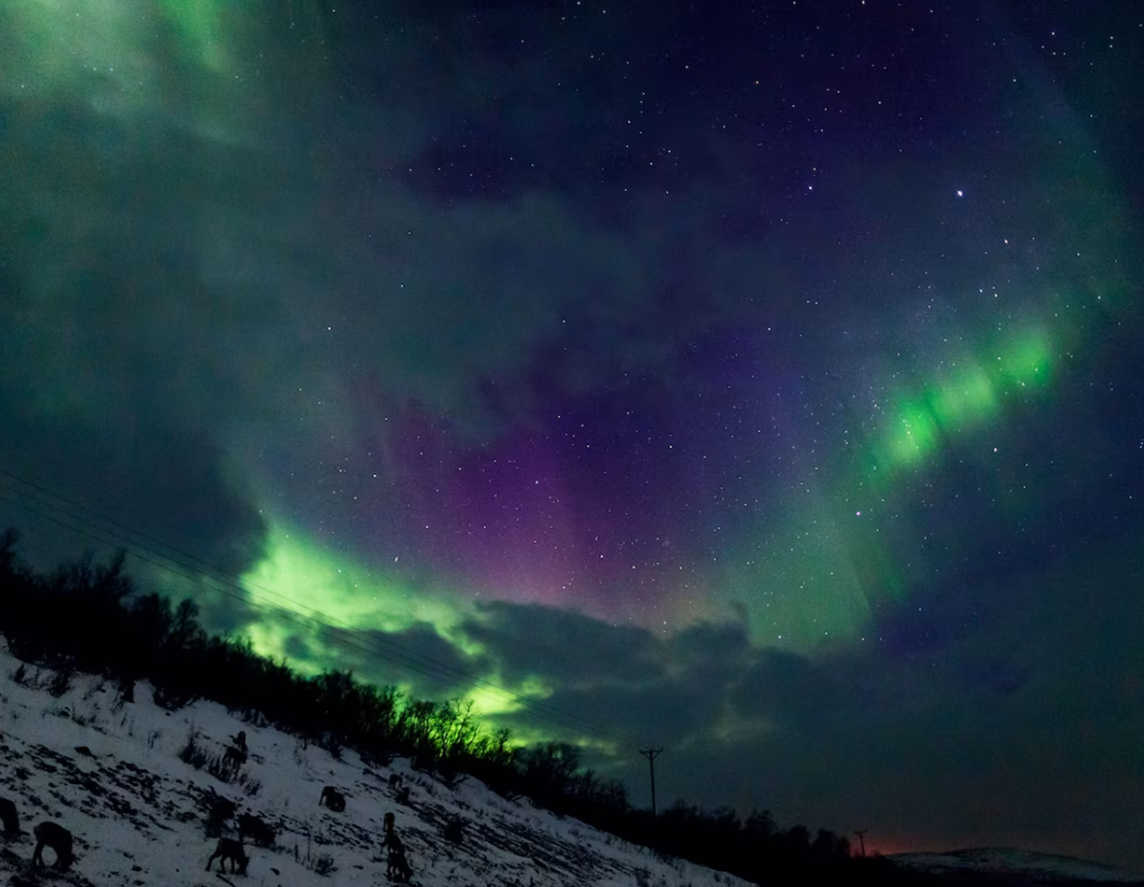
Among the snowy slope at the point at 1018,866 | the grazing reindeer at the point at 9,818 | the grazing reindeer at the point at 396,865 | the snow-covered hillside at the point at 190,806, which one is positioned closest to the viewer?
the grazing reindeer at the point at 9,818

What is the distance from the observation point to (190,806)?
13055 millimetres

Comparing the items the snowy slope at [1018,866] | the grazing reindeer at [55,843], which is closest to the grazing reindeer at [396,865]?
the grazing reindeer at [55,843]

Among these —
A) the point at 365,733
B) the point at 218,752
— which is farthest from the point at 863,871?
the point at 218,752

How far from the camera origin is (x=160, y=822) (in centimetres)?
1189

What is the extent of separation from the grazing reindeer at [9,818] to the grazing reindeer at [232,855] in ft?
8.26

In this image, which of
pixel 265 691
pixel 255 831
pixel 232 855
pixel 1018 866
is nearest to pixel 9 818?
pixel 232 855

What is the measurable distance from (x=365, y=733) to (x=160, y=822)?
2481 centimetres

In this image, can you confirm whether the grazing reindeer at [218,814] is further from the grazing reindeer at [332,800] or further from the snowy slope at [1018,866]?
the snowy slope at [1018,866]

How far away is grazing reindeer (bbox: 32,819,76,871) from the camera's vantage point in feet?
29.1

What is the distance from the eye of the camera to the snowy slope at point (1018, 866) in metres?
160

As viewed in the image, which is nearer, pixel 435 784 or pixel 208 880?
pixel 208 880

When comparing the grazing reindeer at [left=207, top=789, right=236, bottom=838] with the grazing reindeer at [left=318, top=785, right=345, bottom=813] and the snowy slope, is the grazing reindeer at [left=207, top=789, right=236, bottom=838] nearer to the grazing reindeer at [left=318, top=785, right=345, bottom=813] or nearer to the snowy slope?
the grazing reindeer at [left=318, top=785, right=345, bottom=813]

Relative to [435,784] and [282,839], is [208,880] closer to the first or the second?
[282,839]

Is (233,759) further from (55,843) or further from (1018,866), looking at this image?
(1018,866)
